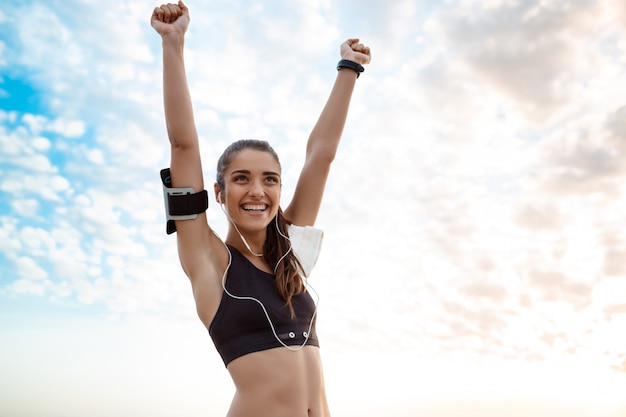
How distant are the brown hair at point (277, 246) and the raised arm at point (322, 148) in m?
0.29

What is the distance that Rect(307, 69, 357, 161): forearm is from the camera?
483 cm

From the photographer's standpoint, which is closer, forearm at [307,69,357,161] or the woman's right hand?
the woman's right hand

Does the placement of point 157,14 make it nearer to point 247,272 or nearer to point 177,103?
point 177,103

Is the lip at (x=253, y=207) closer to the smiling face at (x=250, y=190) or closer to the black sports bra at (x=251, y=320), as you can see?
the smiling face at (x=250, y=190)

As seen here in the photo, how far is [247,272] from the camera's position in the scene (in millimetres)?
3941

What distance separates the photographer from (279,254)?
425cm

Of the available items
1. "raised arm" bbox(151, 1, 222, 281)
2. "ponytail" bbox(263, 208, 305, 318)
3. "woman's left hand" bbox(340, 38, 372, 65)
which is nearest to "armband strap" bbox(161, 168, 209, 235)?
"raised arm" bbox(151, 1, 222, 281)

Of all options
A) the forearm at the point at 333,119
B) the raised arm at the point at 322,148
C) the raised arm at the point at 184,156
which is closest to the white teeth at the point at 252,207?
the raised arm at the point at 184,156

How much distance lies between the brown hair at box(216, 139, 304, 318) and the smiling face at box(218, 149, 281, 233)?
7 centimetres

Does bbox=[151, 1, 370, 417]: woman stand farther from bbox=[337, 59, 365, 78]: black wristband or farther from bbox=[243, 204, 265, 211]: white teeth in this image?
bbox=[337, 59, 365, 78]: black wristband

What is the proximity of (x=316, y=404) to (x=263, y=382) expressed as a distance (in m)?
0.40

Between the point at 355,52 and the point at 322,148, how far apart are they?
1.02m

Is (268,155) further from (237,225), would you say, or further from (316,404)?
(316,404)

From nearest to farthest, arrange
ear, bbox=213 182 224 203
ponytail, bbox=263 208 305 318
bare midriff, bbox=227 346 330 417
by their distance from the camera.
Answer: bare midriff, bbox=227 346 330 417 → ponytail, bbox=263 208 305 318 → ear, bbox=213 182 224 203
